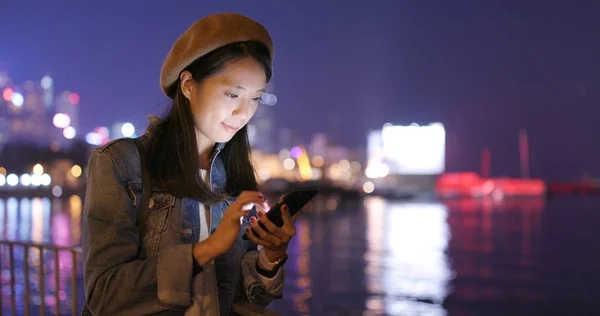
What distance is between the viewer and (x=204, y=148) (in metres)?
1.75

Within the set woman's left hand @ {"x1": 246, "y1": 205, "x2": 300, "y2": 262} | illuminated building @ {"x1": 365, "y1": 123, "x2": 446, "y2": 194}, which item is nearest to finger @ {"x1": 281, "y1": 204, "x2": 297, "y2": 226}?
woman's left hand @ {"x1": 246, "y1": 205, "x2": 300, "y2": 262}

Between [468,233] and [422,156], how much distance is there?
73004 millimetres

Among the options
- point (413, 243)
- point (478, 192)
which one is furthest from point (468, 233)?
point (478, 192)

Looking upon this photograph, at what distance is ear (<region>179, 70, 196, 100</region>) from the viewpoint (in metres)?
1.64

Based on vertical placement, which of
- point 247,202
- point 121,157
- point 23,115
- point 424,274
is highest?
point 23,115

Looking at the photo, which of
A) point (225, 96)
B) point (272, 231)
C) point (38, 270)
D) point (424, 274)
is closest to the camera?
point (272, 231)

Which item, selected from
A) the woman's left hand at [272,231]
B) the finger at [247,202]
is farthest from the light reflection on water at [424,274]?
the finger at [247,202]

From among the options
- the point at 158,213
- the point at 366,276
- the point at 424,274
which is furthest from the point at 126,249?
the point at 424,274

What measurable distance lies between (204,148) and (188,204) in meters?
0.21

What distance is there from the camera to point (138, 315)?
1463 millimetres

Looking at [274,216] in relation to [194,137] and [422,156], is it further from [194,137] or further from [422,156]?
[422,156]

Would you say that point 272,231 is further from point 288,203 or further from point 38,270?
point 38,270

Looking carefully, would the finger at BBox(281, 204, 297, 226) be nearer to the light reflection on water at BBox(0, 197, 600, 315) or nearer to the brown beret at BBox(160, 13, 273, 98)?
the brown beret at BBox(160, 13, 273, 98)

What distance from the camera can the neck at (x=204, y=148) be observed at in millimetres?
1709
